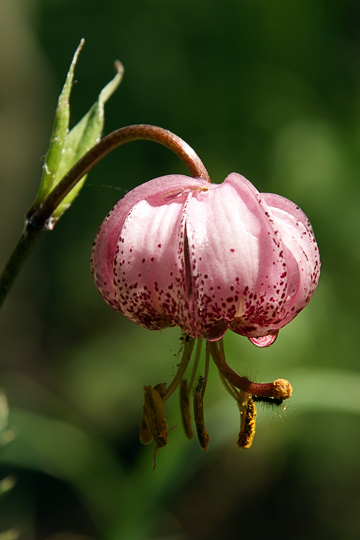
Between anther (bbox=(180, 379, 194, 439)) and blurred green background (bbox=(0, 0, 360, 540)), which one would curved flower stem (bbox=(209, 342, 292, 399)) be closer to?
anther (bbox=(180, 379, 194, 439))

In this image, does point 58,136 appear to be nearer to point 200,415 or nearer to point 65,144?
point 65,144

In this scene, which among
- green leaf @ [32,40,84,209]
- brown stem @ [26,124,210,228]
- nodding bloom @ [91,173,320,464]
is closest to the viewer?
nodding bloom @ [91,173,320,464]

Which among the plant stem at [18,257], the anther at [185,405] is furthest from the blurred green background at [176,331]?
the plant stem at [18,257]

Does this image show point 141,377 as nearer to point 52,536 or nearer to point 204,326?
point 52,536

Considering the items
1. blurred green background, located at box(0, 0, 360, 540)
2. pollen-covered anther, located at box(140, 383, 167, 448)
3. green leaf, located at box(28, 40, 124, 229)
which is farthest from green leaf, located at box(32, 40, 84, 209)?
blurred green background, located at box(0, 0, 360, 540)

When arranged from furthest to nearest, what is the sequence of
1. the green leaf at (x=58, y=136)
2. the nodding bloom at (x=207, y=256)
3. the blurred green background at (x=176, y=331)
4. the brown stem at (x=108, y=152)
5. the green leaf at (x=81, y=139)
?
the blurred green background at (x=176, y=331), the green leaf at (x=81, y=139), the green leaf at (x=58, y=136), the brown stem at (x=108, y=152), the nodding bloom at (x=207, y=256)

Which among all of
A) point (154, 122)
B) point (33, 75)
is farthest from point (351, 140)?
point (33, 75)

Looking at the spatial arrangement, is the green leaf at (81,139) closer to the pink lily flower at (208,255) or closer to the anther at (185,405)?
the pink lily flower at (208,255)

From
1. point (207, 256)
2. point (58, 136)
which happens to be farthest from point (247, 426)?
point (58, 136)
